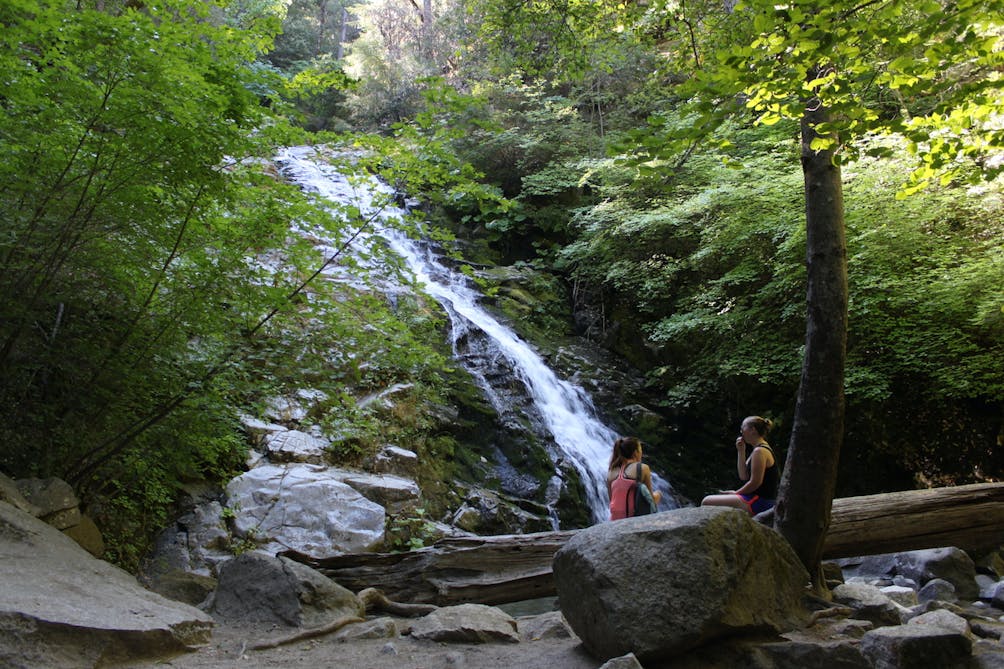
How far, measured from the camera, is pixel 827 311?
4.07 meters

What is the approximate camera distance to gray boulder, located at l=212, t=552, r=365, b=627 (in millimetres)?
4289

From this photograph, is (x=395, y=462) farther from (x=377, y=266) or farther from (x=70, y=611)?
(x=70, y=611)

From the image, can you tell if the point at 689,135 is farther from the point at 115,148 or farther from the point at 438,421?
the point at 438,421

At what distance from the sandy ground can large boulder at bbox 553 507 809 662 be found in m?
0.34

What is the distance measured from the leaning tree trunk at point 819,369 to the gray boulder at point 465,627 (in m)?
2.02

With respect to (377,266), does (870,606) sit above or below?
below

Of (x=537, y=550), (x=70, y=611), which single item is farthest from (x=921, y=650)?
(x=70, y=611)

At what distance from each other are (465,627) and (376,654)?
0.59m

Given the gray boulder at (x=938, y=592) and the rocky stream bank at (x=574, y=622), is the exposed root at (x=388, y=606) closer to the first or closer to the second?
the rocky stream bank at (x=574, y=622)

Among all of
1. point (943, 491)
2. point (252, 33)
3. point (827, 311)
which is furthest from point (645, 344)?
point (252, 33)

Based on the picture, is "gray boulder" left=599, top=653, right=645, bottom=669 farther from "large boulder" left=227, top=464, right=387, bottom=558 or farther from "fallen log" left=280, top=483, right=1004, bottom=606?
"large boulder" left=227, top=464, right=387, bottom=558

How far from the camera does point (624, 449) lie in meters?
5.43

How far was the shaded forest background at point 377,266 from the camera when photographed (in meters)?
3.64

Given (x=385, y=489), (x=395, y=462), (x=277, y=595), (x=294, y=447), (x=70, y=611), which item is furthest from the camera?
(x=395, y=462)
